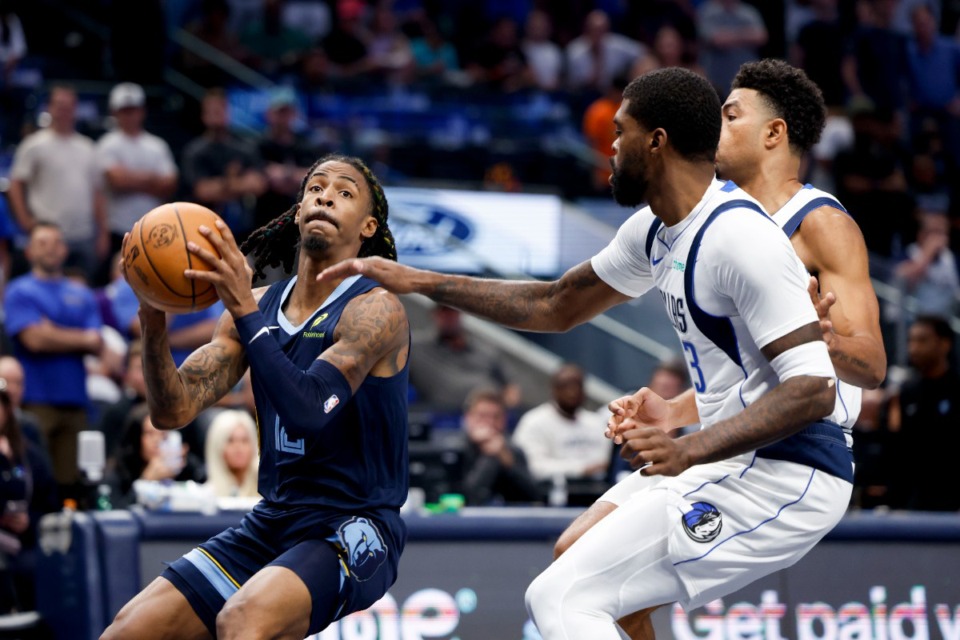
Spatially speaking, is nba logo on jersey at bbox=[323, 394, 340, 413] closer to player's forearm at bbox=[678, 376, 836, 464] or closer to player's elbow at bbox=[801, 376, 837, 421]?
player's forearm at bbox=[678, 376, 836, 464]

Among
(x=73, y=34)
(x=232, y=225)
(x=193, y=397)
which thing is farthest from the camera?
(x=73, y=34)

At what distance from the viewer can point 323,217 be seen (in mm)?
5266

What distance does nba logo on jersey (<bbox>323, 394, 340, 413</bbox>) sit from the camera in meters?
4.82

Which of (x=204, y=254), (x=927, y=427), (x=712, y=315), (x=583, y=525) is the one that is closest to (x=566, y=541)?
(x=583, y=525)

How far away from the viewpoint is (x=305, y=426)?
478 centimetres

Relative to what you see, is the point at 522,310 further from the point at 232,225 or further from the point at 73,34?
the point at 73,34

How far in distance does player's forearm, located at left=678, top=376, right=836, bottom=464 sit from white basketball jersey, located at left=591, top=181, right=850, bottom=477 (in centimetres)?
9

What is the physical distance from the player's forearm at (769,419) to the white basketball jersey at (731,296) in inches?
3.6

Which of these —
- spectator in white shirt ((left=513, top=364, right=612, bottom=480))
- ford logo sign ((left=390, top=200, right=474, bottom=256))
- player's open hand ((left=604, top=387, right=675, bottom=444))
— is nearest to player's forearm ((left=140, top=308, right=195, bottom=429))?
player's open hand ((left=604, top=387, right=675, bottom=444))

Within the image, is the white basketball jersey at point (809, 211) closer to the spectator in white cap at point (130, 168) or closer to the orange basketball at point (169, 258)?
the orange basketball at point (169, 258)

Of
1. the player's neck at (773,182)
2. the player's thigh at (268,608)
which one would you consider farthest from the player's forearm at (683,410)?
the player's thigh at (268,608)

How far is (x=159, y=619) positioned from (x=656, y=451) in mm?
1896

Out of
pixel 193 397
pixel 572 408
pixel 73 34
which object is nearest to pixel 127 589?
pixel 193 397

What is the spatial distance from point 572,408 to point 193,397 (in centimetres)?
630
